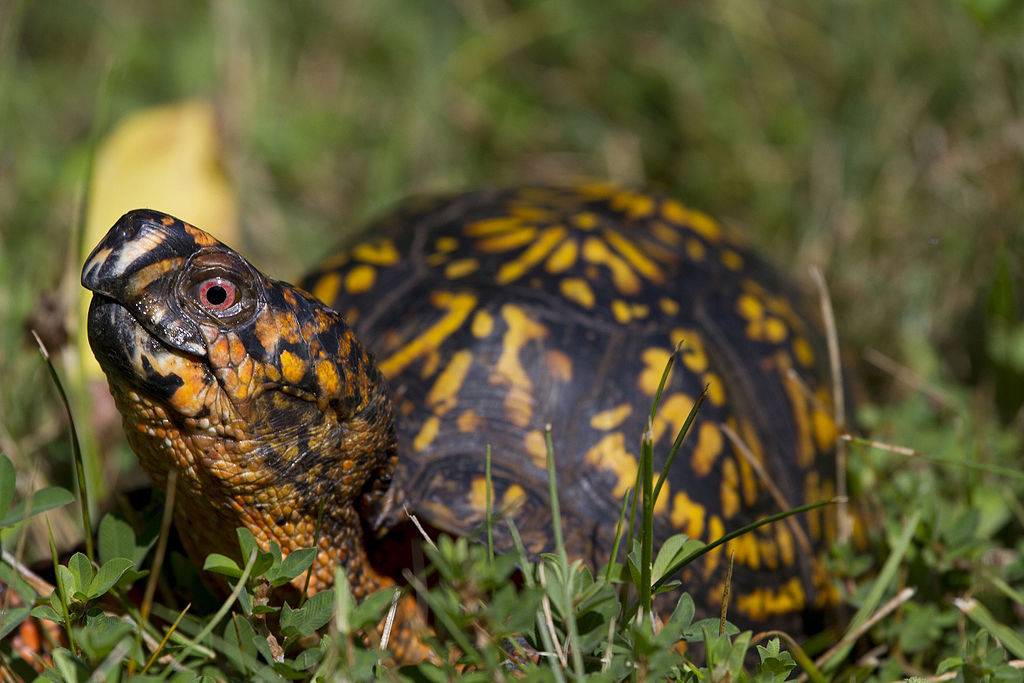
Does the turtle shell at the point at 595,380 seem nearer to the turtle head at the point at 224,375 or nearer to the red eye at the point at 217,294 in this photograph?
the turtle head at the point at 224,375

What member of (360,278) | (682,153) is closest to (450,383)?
(360,278)

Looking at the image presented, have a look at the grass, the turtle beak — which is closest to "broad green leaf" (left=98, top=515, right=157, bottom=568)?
the turtle beak

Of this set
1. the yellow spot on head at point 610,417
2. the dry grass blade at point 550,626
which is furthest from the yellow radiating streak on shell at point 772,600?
the dry grass blade at point 550,626

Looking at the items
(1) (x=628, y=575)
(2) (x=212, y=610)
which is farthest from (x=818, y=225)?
(2) (x=212, y=610)

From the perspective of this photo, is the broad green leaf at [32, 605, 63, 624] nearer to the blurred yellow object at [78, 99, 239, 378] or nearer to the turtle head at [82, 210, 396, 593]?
the turtle head at [82, 210, 396, 593]

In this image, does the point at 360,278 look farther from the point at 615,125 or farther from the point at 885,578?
the point at 615,125

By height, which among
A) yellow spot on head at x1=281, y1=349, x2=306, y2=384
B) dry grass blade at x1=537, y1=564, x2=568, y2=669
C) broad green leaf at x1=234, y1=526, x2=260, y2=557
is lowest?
dry grass blade at x1=537, y1=564, x2=568, y2=669
